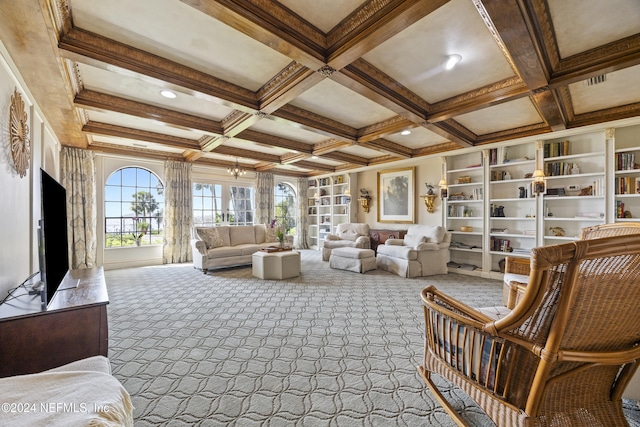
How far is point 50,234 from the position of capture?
1937 millimetres

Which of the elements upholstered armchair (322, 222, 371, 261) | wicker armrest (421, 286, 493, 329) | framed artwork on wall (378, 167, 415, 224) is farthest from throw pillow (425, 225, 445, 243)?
wicker armrest (421, 286, 493, 329)

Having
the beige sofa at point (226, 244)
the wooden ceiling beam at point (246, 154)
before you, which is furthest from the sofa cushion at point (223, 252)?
the wooden ceiling beam at point (246, 154)

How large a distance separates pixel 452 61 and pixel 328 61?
3.82 feet

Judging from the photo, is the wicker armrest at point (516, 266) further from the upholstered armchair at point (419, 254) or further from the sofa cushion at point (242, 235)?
the sofa cushion at point (242, 235)

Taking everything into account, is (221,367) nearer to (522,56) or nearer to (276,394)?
(276,394)

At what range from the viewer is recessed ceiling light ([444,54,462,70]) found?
8.11 feet

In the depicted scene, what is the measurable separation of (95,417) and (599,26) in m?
3.68

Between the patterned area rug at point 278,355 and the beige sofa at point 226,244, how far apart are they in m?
1.23

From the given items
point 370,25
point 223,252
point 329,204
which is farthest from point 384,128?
point 329,204

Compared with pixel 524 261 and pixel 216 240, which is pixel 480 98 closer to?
pixel 524 261

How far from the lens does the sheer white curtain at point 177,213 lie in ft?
20.9

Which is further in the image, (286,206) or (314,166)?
(286,206)

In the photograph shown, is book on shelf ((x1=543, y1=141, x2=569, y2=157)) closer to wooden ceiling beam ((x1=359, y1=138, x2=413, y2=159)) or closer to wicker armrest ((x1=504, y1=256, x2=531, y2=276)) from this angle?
wooden ceiling beam ((x1=359, y1=138, x2=413, y2=159))

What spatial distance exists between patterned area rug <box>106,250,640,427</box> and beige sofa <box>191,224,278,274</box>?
123 centimetres
